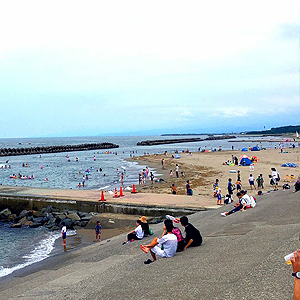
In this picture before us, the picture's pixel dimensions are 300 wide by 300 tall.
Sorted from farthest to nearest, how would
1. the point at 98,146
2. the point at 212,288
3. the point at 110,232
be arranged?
the point at 98,146 < the point at 110,232 < the point at 212,288

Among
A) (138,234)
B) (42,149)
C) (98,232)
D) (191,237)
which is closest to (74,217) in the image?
(98,232)

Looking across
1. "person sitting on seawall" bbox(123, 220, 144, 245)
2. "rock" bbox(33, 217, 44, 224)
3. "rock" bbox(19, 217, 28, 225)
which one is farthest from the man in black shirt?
"rock" bbox(19, 217, 28, 225)

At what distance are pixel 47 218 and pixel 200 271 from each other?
14.4 metres

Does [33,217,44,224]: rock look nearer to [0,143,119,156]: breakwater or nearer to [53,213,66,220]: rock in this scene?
[53,213,66,220]: rock

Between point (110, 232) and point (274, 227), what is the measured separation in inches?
347

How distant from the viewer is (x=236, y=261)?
6.92m

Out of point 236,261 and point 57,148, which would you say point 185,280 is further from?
point 57,148

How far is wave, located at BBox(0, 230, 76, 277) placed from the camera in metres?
12.6

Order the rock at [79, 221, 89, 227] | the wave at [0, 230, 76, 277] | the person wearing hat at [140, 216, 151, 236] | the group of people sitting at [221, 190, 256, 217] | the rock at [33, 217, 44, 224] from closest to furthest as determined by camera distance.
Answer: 1. the person wearing hat at [140, 216, 151, 236]
2. the wave at [0, 230, 76, 277]
3. the group of people sitting at [221, 190, 256, 217]
4. the rock at [79, 221, 89, 227]
5. the rock at [33, 217, 44, 224]

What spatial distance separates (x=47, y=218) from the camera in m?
19.5

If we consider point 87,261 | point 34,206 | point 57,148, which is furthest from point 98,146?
point 87,261

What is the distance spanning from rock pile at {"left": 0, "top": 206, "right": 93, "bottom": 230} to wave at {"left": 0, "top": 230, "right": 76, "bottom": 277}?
0.83 metres

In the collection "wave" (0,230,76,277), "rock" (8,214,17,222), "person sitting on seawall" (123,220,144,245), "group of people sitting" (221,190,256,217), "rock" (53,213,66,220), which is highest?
"group of people sitting" (221,190,256,217)

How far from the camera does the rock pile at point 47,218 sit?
61.3ft
